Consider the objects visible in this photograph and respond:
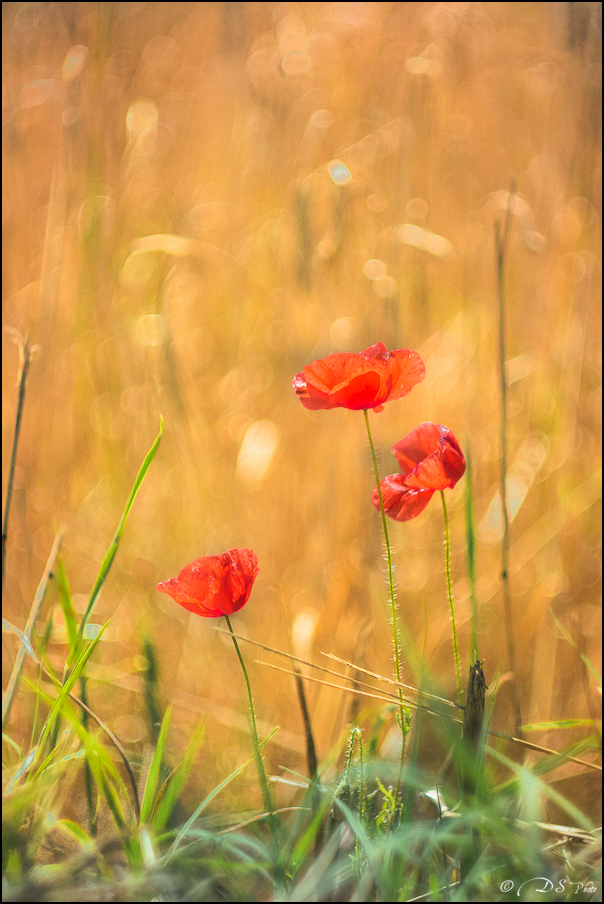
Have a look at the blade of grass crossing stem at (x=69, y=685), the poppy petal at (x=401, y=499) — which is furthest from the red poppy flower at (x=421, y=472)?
the blade of grass crossing stem at (x=69, y=685)

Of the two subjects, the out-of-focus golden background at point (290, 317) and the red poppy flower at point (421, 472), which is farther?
the out-of-focus golden background at point (290, 317)

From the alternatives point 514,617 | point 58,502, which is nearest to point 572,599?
point 514,617

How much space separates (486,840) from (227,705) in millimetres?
449

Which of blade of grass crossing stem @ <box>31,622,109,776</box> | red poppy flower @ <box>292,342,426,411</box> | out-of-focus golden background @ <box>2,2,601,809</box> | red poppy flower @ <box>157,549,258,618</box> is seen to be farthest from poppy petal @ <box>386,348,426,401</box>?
out-of-focus golden background @ <box>2,2,601,809</box>

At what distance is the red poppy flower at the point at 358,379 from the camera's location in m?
0.43

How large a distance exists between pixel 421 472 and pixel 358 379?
74 millimetres

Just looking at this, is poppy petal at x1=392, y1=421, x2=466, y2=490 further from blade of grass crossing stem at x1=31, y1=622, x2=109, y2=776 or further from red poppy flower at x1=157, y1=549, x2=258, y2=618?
blade of grass crossing stem at x1=31, y1=622, x2=109, y2=776

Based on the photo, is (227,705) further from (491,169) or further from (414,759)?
(491,169)

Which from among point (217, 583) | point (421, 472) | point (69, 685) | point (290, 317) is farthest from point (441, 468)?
point (290, 317)

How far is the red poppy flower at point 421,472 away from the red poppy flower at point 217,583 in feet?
0.32

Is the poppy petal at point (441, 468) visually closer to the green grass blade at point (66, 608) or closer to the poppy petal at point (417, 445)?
the poppy petal at point (417, 445)

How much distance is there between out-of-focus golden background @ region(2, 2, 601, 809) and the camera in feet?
2.87

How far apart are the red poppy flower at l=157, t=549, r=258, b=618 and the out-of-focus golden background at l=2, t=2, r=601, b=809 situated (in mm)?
295

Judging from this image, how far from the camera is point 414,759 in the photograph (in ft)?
1.43
